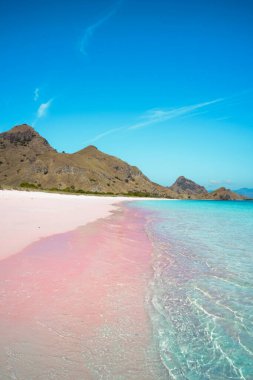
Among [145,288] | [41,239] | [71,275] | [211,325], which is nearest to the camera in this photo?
[211,325]

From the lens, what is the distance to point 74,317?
531 cm

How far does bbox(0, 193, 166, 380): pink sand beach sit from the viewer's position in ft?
12.6

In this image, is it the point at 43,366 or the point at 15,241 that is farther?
the point at 15,241

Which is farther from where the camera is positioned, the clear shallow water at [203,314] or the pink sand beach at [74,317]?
the clear shallow water at [203,314]

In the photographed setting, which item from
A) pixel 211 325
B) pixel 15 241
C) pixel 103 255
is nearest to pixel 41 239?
pixel 15 241

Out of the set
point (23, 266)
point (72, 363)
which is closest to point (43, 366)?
point (72, 363)

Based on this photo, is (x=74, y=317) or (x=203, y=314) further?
(x=203, y=314)

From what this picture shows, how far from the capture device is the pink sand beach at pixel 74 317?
152 inches

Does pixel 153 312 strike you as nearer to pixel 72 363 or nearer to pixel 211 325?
pixel 211 325

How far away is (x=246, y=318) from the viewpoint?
5.63 metres

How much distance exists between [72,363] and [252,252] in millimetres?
10323

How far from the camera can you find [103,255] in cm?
1052

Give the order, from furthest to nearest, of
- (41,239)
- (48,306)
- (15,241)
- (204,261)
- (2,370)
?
(41,239) < (15,241) < (204,261) < (48,306) < (2,370)

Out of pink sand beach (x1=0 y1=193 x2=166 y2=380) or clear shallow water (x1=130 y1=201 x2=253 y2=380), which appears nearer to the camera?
pink sand beach (x1=0 y1=193 x2=166 y2=380)
